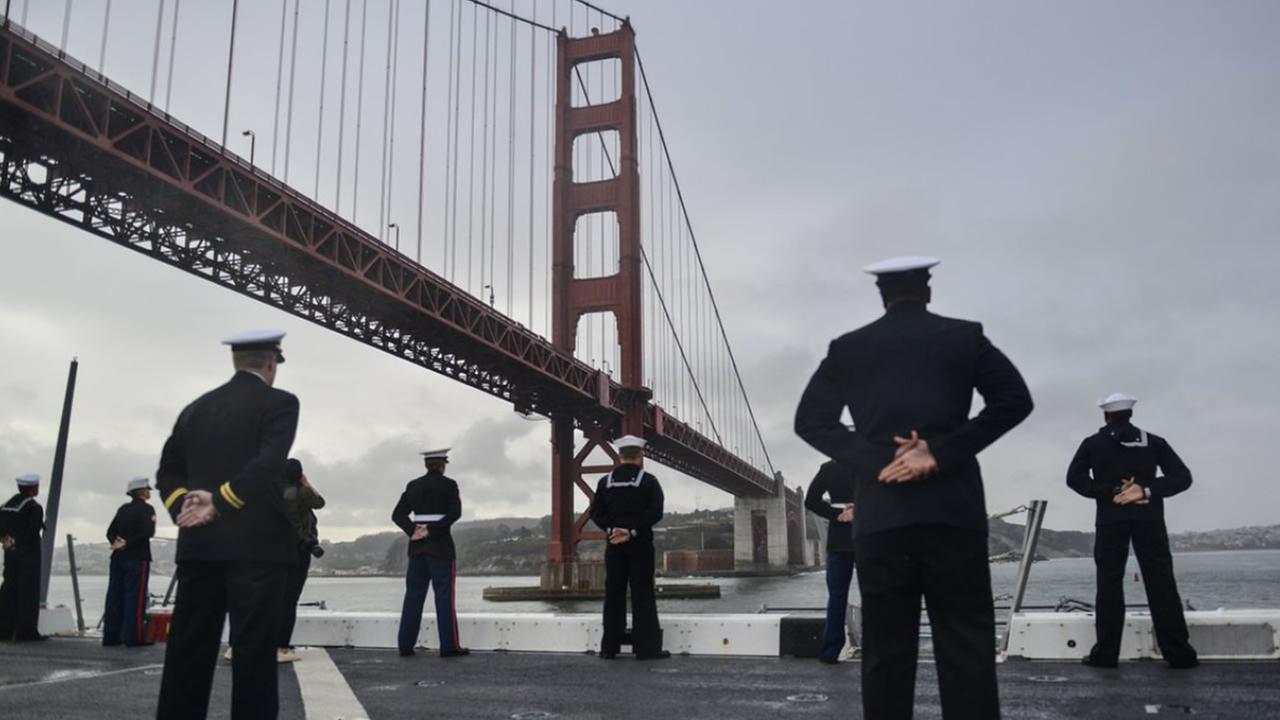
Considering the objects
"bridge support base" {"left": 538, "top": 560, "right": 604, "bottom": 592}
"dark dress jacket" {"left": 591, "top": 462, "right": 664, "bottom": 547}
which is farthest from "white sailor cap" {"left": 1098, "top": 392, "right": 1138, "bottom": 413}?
"bridge support base" {"left": 538, "top": 560, "right": 604, "bottom": 592}

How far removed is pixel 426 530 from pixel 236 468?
4.42m

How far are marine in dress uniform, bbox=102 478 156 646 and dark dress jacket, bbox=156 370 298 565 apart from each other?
5.67m

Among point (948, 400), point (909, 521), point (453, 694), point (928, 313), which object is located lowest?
point (453, 694)

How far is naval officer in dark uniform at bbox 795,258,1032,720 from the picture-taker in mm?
2971

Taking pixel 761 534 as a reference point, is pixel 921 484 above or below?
below

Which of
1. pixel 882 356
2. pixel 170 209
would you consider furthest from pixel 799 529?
pixel 882 356

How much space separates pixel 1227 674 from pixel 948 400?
3.86 m

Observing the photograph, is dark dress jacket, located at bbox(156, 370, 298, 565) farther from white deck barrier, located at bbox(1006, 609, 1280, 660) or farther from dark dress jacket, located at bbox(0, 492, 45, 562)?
dark dress jacket, located at bbox(0, 492, 45, 562)

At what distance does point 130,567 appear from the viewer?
30.7ft

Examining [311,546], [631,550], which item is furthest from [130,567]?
[631,550]

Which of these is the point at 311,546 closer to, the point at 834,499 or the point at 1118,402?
the point at 834,499

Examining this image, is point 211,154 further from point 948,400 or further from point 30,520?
point 948,400

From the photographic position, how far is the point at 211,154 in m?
23.5

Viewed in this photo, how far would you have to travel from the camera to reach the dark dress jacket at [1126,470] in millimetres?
6355
